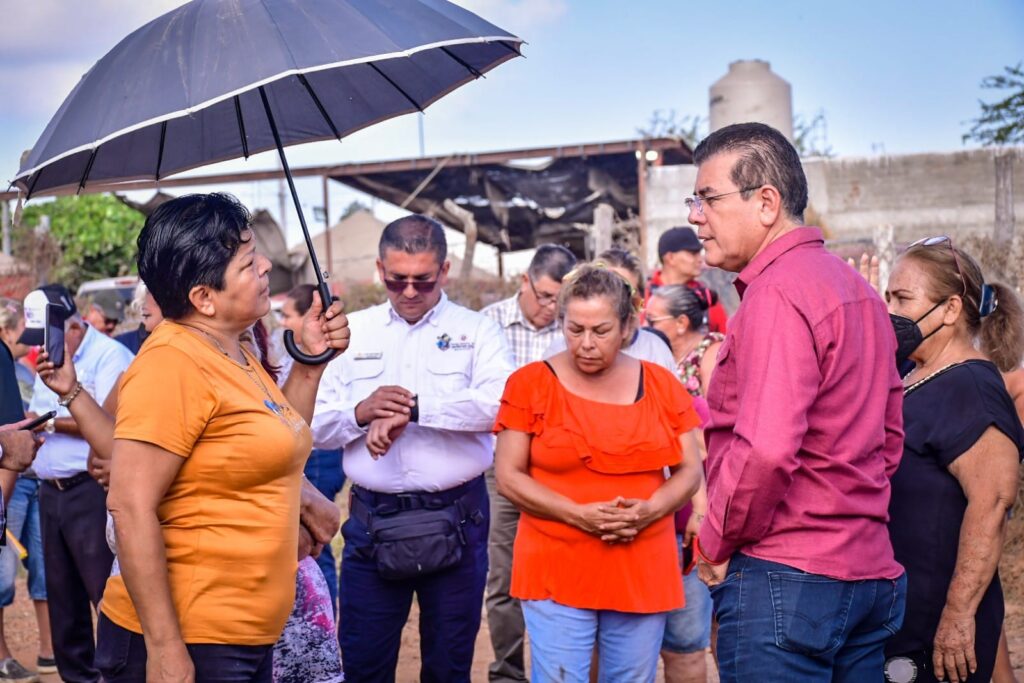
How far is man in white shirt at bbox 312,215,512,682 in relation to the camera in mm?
4082

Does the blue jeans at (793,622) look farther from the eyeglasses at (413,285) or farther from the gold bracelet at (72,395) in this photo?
the gold bracelet at (72,395)

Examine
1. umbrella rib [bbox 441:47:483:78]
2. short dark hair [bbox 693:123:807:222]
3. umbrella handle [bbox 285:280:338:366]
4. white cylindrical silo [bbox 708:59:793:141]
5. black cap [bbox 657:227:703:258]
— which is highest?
white cylindrical silo [bbox 708:59:793:141]

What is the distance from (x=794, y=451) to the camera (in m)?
2.53

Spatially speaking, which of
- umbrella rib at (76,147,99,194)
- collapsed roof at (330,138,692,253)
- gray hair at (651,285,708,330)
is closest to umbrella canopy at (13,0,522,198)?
umbrella rib at (76,147,99,194)

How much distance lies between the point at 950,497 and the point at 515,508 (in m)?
2.70

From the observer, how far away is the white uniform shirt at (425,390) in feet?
13.8

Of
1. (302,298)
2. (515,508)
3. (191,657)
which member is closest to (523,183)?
(302,298)

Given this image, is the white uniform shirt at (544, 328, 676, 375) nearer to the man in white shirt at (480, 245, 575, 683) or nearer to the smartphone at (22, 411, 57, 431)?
the man in white shirt at (480, 245, 575, 683)

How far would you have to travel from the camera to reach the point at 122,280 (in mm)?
21141

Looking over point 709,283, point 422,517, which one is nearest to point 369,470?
point 422,517

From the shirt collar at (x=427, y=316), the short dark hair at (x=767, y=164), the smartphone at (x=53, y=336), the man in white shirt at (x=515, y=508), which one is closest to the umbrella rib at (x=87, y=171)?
the smartphone at (x=53, y=336)

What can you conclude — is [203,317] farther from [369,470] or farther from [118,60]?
[369,470]

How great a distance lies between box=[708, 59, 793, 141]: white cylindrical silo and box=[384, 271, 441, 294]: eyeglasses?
13.8 m

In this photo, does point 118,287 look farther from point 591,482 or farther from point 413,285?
point 591,482
